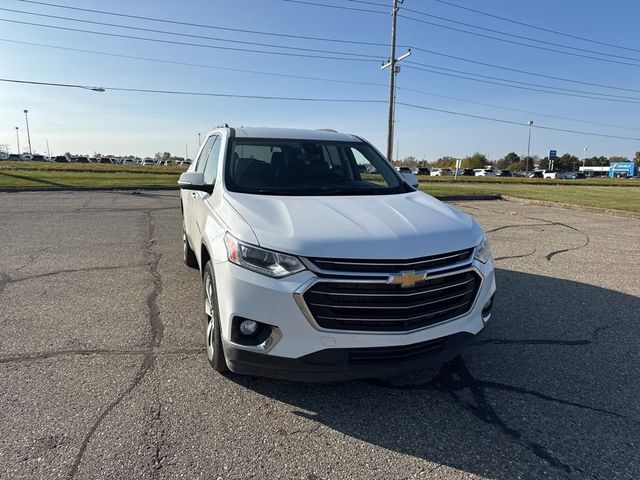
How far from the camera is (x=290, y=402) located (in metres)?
2.95

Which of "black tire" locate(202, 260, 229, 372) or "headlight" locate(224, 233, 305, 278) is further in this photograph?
"black tire" locate(202, 260, 229, 372)

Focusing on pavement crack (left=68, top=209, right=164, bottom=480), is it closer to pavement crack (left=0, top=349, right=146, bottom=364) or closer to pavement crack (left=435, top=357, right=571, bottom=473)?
pavement crack (left=0, top=349, right=146, bottom=364)

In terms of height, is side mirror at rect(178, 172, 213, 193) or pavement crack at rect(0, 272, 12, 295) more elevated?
side mirror at rect(178, 172, 213, 193)

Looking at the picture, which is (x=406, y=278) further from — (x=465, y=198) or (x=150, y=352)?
(x=465, y=198)

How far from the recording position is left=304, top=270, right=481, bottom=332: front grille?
258 centimetres

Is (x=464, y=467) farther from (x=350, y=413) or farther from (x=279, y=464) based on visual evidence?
(x=279, y=464)

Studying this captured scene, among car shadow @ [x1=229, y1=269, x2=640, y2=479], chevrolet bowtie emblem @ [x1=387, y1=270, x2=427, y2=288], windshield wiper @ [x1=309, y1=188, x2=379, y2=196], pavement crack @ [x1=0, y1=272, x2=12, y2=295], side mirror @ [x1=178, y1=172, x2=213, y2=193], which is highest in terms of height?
side mirror @ [x1=178, y1=172, x2=213, y2=193]

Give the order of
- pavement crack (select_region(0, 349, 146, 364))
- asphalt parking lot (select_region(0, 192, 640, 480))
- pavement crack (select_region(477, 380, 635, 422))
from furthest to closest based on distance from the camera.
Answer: pavement crack (select_region(0, 349, 146, 364))
pavement crack (select_region(477, 380, 635, 422))
asphalt parking lot (select_region(0, 192, 640, 480))

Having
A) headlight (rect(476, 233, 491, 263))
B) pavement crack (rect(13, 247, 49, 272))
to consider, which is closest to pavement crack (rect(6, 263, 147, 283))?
pavement crack (rect(13, 247, 49, 272))

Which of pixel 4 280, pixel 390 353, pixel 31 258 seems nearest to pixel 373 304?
pixel 390 353

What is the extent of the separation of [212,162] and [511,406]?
3562 mm

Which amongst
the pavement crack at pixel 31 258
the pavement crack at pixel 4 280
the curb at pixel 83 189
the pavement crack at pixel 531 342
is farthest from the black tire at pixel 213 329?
the curb at pixel 83 189

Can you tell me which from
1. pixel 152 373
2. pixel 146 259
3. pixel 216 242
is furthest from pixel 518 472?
pixel 146 259

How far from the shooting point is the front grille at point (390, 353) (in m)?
2.64
